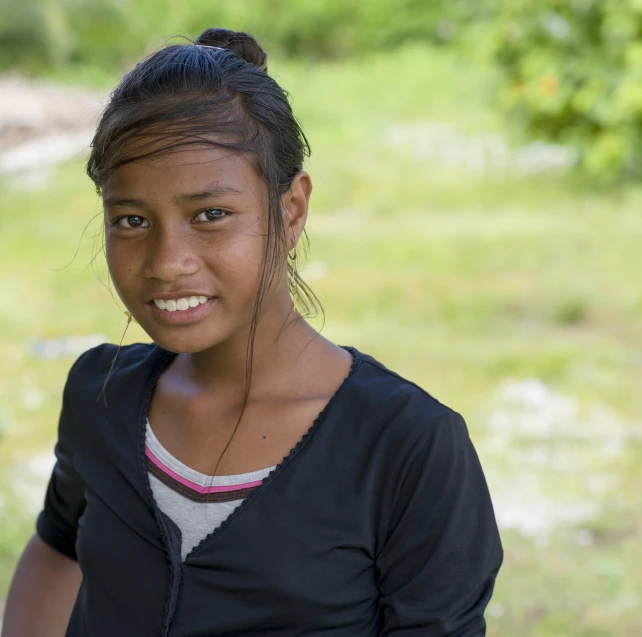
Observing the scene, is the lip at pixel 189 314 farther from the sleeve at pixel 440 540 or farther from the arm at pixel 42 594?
the arm at pixel 42 594

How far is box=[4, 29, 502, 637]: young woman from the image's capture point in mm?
1175

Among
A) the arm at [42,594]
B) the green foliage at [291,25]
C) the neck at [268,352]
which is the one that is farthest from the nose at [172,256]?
the green foliage at [291,25]

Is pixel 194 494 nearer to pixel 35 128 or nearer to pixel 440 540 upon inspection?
pixel 440 540

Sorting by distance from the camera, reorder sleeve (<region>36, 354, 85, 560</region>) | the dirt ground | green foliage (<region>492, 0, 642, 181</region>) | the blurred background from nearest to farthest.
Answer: sleeve (<region>36, 354, 85, 560</region>)
the blurred background
green foliage (<region>492, 0, 642, 181</region>)
the dirt ground

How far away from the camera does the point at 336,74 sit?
11602 mm

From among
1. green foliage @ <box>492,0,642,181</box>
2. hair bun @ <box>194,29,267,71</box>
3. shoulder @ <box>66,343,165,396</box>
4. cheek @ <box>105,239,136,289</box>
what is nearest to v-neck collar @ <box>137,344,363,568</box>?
shoulder @ <box>66,343,165,396</box>

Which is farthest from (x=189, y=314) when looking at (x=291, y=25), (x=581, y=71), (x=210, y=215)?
(x=291, y=25)

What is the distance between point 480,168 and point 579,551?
5.52 meters

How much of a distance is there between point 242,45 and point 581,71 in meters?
5.90

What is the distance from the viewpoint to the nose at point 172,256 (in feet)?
3.94

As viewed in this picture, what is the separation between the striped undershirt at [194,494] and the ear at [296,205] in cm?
30

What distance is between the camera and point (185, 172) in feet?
3.93

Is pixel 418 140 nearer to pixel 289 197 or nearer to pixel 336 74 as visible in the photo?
pixel 336 74

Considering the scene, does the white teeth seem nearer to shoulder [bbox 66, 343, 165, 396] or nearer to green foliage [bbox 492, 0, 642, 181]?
shoulder [bbox 66, 343, 165, 396]
